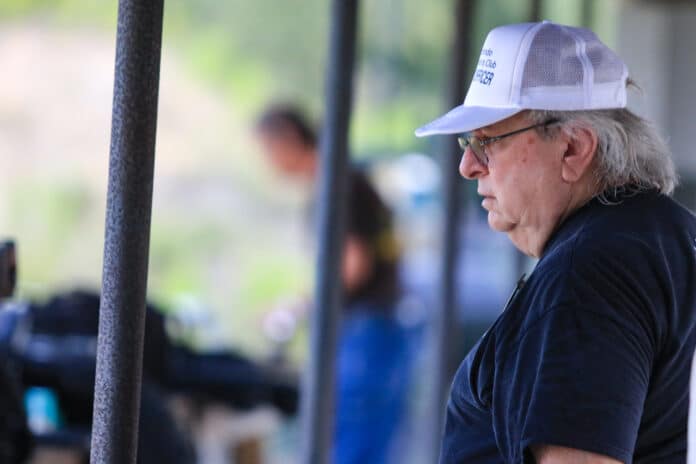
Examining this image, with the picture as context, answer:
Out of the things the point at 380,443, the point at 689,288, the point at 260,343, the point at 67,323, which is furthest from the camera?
the point at 260,343

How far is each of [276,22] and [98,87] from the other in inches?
40.9

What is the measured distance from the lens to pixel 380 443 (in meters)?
4.20

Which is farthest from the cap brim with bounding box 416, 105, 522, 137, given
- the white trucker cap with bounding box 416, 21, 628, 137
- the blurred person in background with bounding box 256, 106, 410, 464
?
the blurred person in background with bounding box 256, 106, 410, 464

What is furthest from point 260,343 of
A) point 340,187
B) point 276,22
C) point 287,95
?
point 340,187

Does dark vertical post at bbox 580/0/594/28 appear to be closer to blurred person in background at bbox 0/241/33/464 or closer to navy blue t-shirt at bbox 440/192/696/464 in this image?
blurred person in background at bbox 0/241/33/464

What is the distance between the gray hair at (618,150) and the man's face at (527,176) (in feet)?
0.09

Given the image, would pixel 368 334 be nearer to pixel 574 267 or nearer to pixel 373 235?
pixel 373 235

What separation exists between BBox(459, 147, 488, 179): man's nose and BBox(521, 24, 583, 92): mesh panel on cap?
113 mm

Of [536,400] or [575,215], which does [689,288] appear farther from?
[536,400]

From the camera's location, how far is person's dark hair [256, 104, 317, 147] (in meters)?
4.30

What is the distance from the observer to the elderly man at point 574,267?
1.28 m

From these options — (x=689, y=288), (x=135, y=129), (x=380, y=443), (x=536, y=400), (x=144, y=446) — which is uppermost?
(x=135, y=129)

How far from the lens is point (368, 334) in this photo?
4.11 m

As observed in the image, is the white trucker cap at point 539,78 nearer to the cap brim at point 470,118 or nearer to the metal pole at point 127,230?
the cap brim at point 470,118
